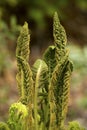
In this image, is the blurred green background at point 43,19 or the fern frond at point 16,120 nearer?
the fern frond at point 16,120

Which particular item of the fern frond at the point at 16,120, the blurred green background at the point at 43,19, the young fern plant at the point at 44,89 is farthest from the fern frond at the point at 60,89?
the blurred green background at the point at 43,19

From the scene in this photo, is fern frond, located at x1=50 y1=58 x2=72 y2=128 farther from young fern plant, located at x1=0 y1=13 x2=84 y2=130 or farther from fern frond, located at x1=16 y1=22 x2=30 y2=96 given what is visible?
fern frond, located at x1=16 y1=22 x2=30 y2=96

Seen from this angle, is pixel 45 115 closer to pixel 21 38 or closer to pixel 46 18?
pixel 21 38

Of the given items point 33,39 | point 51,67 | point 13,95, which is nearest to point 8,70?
point 13,95

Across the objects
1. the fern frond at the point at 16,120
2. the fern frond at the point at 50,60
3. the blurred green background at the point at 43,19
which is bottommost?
the fern frond at the point at 16,120

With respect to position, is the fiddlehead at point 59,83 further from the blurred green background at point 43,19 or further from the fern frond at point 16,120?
the blurred green background at point 43,19

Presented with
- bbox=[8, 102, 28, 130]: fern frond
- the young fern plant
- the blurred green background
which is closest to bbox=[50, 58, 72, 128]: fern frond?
the young fern plant

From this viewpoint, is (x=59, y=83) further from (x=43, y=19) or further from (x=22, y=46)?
(x=43, y=19)

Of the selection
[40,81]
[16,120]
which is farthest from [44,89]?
[16,120]
